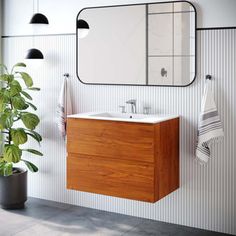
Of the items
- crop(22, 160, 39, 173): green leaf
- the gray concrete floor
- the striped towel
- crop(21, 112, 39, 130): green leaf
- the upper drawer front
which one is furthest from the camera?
crop(22, 160, 39, 173): green leaf

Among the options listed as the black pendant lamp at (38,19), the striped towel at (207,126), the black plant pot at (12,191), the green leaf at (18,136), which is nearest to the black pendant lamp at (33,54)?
the black pendant lamp at (38,19)

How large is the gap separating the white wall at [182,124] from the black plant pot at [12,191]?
330 millimetres

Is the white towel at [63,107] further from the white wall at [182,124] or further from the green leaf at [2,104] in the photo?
the green leaf at [2,104]

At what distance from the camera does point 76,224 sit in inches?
153

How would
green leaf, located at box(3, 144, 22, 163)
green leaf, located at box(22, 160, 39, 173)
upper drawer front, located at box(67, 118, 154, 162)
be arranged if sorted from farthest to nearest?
1. green leaf, located at box(22, 160, 39, 173)
2. green leaf, located at box(3, 144, 22, 163)
3. upper drawer front, located at box(67, 118, 154, 162)

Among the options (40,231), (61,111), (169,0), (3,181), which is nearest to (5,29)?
(61,111)

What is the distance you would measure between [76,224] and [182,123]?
1246 mm

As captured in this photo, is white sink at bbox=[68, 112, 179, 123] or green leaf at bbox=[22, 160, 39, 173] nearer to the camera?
white sink at bbox=[68, 112, 179, 123]

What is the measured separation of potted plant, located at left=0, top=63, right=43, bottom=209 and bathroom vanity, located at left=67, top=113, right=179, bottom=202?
65 cm

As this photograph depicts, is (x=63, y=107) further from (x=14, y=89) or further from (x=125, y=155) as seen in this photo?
(x=125, y=155)

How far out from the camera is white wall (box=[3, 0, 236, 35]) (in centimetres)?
356

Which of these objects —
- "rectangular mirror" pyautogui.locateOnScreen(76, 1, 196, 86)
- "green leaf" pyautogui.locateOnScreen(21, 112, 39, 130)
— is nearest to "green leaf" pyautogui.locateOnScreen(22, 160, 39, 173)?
"green leaf" pyautogui.locateOnScreen(21, 112, 39, 130)

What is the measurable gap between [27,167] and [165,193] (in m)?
1.69

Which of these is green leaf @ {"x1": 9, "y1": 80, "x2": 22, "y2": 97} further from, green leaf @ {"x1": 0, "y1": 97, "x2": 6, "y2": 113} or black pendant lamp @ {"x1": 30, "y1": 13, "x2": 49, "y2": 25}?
black pendant lamp @ {"x1": 30, "y1": 13, "x2": 49, "y2": 25}
